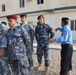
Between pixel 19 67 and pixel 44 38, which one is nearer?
pixel 19 67

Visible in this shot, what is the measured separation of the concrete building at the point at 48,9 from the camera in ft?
58.9

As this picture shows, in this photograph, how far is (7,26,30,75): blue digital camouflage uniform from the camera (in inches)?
176

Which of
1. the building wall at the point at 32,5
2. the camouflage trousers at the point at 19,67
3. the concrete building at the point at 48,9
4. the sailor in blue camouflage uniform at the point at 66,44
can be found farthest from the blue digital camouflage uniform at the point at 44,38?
the building wall at the point at 32,5

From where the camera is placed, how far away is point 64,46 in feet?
17.2

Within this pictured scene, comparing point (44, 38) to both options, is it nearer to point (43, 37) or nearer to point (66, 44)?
point (43, 37)

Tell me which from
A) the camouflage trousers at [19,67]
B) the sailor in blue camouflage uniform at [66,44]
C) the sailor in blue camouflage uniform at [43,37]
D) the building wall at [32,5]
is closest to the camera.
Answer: the camouflage trousers at [19,67]

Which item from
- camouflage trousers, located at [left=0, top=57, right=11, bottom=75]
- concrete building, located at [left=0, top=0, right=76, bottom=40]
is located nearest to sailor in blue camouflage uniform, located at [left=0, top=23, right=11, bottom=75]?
camouflage trousers, located at [left=0, top=57, right=11, bottom=75]

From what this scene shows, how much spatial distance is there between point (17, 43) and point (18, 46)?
0.06 meters

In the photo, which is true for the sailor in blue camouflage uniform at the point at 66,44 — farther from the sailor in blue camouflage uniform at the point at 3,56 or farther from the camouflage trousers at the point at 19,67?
the sailor in blue camouflage uniform at the point at 3,56

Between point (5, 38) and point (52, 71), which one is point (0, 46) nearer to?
point (5, 38)

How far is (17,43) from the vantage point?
4.50 metres

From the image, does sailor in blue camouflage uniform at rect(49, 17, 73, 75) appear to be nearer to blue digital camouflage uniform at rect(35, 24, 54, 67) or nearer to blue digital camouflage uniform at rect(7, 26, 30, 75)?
blue digital camouflage uniform at rect(7, 26, 30, 75)

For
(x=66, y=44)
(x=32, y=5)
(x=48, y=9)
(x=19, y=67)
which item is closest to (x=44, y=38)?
(x=66, y=44)

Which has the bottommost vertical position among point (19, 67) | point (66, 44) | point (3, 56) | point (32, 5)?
point (19, 67)
